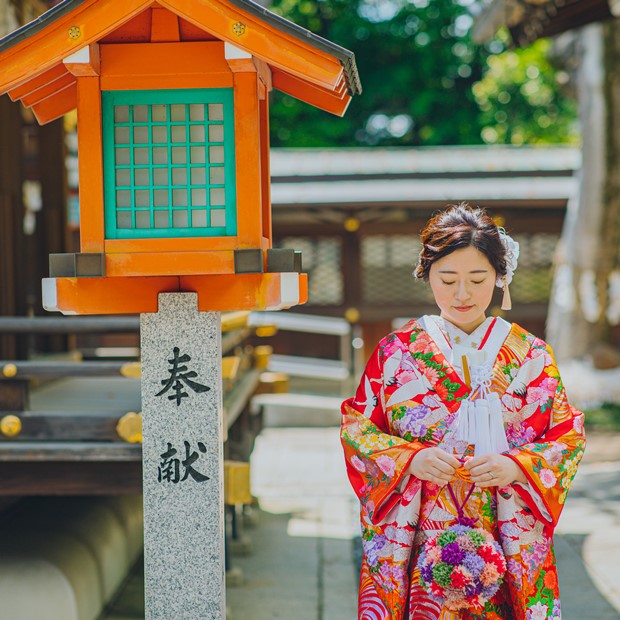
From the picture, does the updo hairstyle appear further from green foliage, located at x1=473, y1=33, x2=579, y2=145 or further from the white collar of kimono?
green foliage, located at x1=473, y1=33, x2=579, y2=145

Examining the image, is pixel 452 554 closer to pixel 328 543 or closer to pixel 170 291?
pixel 170 291

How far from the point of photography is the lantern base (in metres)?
3.26

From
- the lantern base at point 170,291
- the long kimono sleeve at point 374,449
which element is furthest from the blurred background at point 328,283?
the long kimono sleeve at point 374,449

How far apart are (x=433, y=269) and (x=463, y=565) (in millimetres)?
1000

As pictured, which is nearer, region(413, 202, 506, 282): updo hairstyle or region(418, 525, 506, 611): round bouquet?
region(418, 525, 506, 611): round bouquet

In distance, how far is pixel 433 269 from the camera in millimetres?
2986

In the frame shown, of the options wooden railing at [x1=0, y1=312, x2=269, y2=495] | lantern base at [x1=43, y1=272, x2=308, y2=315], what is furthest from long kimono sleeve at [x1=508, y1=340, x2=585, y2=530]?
wooden railing at [x1=0, y1=312, x2=269, y2=495]

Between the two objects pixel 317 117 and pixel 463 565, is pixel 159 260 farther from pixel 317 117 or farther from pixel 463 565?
pixel 317 117

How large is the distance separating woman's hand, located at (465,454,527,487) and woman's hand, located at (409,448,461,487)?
54 mm

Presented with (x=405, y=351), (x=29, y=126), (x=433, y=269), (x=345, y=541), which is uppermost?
(x=29, y=126)

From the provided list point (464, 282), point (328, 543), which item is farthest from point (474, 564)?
point (328, 543)

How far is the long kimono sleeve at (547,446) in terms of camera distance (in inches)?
110

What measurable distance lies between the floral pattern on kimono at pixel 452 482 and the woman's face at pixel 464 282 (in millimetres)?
142

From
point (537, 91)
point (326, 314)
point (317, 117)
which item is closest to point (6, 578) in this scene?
point (326, 314)
